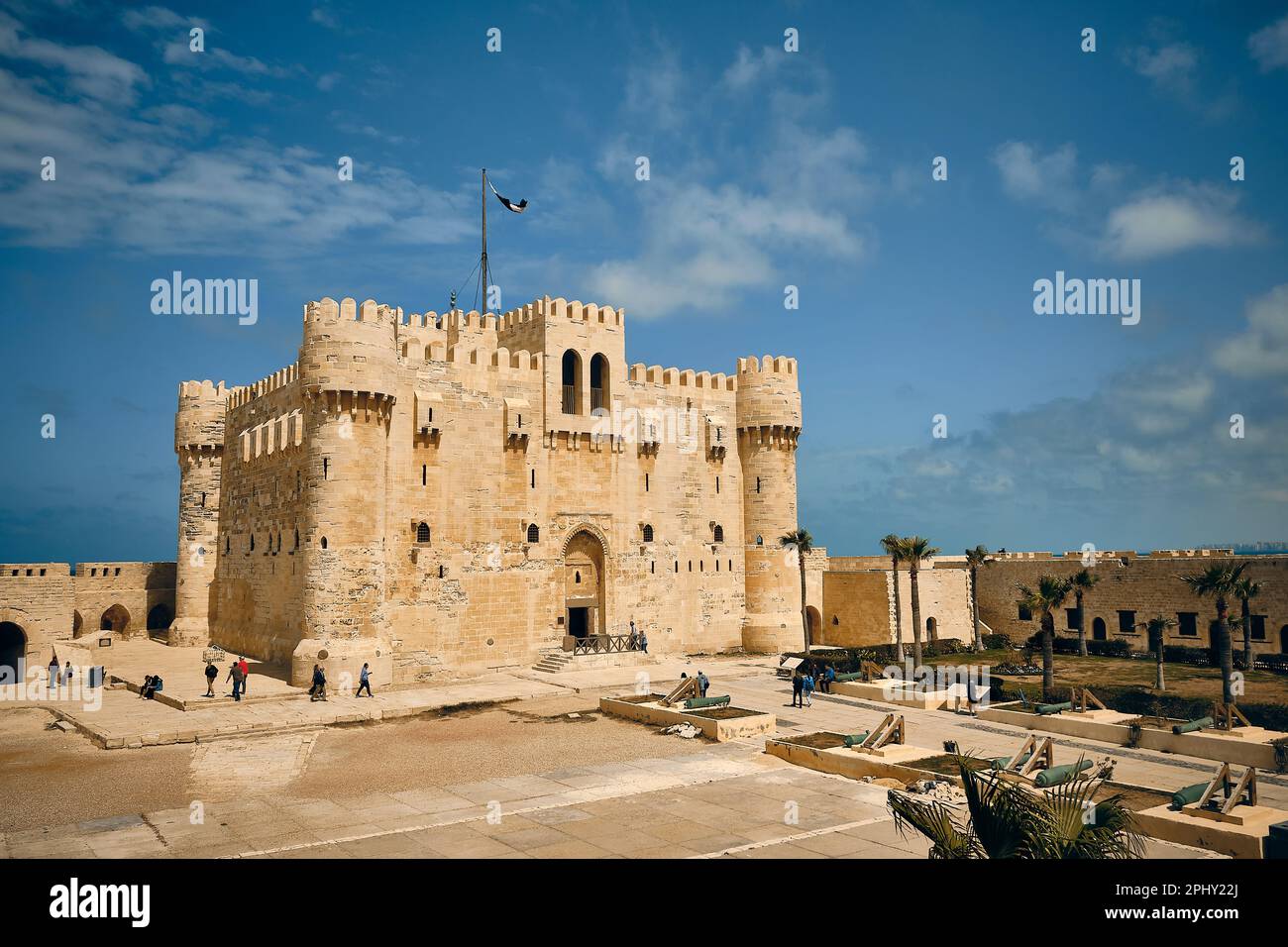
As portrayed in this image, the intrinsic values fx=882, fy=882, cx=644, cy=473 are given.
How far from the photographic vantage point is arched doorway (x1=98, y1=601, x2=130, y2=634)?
43.2 metres

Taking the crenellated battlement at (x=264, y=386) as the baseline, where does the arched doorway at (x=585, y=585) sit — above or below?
below

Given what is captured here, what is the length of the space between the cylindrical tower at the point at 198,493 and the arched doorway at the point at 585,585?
56.9 feet

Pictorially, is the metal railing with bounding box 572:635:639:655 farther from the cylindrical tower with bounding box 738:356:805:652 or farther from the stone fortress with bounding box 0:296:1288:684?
the cylindrical tower with bounding box 738:356:805:652

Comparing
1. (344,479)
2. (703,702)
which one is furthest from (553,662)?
(703,702)

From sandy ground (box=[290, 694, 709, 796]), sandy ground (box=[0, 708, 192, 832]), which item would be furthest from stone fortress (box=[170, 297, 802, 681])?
sandy ground (box=[0, 708, 192, 832])

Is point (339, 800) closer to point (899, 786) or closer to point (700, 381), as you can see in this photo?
point (899, 786)

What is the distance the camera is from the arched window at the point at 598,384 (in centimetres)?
3794

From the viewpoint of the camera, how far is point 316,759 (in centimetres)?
2020

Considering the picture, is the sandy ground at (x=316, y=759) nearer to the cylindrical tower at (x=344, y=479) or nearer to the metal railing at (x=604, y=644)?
the cylindrical tower at (x=344, y=479)

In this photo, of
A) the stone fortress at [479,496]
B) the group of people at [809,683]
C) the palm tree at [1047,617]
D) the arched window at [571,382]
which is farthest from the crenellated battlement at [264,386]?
the palm tree at [1047,617]

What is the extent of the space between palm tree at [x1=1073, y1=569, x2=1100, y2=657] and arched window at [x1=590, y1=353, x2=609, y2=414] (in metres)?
21.0

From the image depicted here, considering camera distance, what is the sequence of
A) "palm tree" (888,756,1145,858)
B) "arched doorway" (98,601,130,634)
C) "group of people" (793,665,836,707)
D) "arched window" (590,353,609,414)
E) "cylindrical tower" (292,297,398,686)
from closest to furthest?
"palm tree" (888,756,1145,858) → "group of people" (793,665,836,707) → "cylindrical tower" (292,297,398,686) → "arched window" (590,353,609,414) → "arched doorway" (98,601,130,634)

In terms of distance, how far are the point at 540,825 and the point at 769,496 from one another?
28.6m
